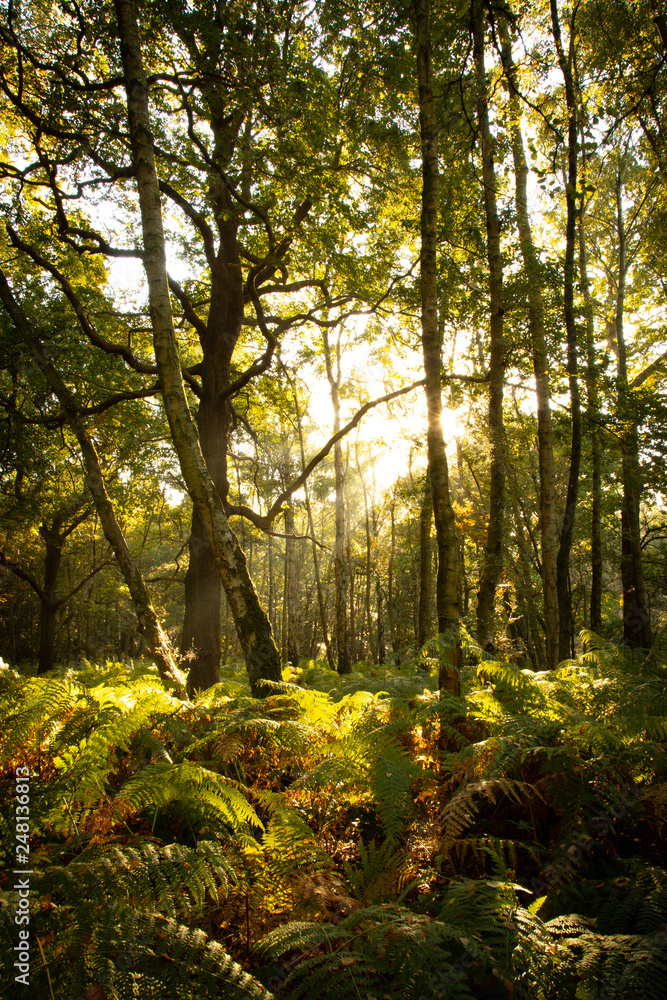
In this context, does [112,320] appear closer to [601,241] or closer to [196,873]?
[196,873]

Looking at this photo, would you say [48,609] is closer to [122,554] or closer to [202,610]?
[202,610]

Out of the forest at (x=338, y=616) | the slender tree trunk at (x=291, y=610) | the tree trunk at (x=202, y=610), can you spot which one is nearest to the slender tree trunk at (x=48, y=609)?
the forest at (x=338, y=616)

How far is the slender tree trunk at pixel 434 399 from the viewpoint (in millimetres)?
4180

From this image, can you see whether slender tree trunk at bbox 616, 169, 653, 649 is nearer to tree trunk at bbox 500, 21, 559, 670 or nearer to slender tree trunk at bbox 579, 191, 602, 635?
slender tree trunk at bbox 579, 191, 602, 635

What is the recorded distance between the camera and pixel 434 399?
4.46 meters

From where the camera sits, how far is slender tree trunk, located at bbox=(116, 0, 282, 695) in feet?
15.6

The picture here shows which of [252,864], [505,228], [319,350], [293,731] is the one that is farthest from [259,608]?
[319,350]

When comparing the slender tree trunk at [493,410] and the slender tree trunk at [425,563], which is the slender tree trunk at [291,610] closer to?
the slender tree trunk at [425,563]

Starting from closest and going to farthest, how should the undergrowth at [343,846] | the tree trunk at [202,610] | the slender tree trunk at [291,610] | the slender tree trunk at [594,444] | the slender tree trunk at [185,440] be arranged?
the undergrowth at [343,846]
the slender tree trunk at [185,440]
the tree trunk at [202,610]
the slender tree trunk at [594,444]
the slender tree trunk at [291,610]

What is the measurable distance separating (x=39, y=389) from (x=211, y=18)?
6.32 metres

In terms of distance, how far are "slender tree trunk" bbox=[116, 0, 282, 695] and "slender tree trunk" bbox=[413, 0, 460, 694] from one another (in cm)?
180

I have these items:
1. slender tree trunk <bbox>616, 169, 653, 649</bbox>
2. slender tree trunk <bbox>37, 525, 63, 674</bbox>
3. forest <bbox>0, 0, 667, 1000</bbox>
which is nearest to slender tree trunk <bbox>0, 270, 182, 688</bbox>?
forest <bbox>0, 0, 667, 1000</bbox>

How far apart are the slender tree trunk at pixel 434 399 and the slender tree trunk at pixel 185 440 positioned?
180 centimetres

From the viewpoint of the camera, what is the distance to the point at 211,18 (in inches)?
245
